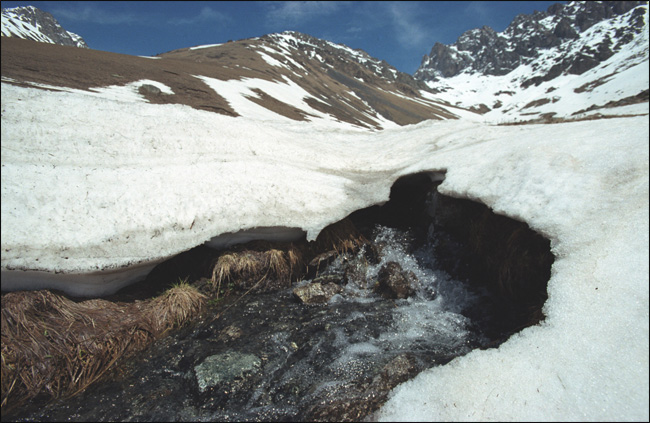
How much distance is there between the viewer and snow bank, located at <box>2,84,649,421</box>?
3.44m

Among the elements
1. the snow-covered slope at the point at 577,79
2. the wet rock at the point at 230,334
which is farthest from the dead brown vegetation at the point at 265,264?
the snow-covered slope at the point at 577,79

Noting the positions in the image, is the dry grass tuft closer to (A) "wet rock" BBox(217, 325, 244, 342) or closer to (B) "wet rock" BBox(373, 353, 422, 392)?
(A) "wet rock" BBox(217, 325, 244, 342)

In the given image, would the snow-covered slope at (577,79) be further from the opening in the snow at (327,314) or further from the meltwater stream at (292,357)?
the meltwater stream at (292,357)

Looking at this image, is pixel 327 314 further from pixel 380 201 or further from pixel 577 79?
pixel 577 79

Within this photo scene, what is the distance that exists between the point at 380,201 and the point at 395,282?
213cm

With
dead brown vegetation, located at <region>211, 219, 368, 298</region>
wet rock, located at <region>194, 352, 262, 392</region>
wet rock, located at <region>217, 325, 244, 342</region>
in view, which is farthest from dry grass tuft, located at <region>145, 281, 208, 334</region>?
wet rock, located at <region>194, 352, 262, 392</region>

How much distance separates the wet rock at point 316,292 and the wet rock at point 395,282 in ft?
3.18

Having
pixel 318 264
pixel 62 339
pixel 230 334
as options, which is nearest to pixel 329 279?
pixel 318 264

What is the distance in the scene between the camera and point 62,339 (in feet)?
15.4

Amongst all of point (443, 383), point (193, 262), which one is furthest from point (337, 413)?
point (193, 262)

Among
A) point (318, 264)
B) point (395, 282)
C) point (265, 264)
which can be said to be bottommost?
point (395, 282)

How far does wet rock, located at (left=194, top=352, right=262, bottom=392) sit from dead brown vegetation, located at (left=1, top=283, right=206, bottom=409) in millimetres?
1296

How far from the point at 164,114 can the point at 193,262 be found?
4.48 m

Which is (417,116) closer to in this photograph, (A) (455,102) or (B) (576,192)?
(A) (455,102)
